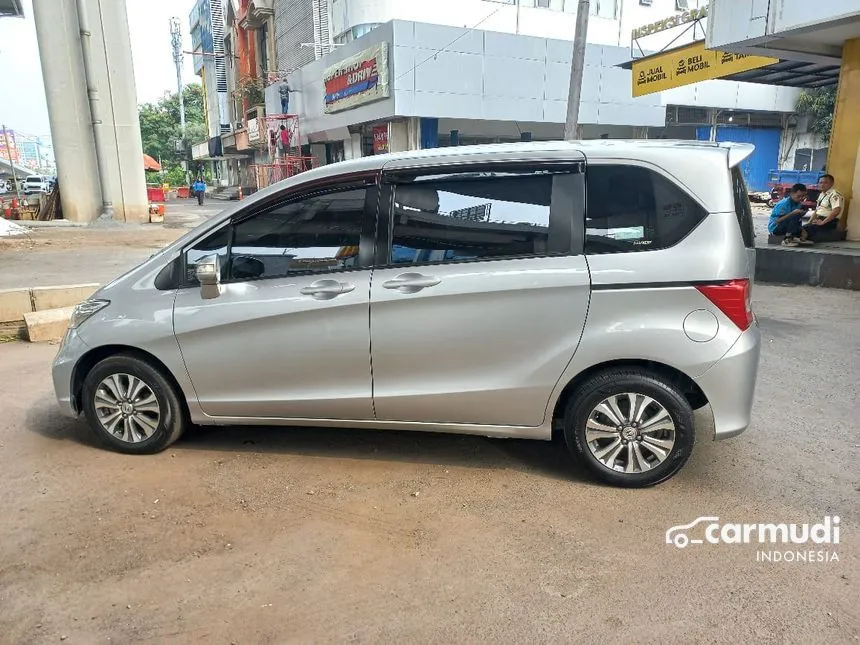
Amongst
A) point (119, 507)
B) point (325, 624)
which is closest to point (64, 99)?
point (119, 507)

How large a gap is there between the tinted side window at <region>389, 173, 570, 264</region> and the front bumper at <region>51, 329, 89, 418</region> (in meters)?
2.10

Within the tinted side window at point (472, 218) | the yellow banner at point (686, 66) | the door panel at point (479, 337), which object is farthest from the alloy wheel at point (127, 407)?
the yellow banner at point (686, 66)

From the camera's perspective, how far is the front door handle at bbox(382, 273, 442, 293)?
3381 mm

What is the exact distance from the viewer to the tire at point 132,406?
3.81 meters

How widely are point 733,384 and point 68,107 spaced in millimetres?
23585

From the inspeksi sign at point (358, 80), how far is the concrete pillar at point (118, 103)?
7.60 metres

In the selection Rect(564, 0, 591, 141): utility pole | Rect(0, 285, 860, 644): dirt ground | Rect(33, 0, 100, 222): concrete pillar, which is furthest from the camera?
Rect(33, 0, 100, 222): concrete pillar

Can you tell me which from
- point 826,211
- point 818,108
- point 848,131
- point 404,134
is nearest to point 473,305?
point 826,211

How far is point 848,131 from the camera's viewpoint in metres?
10.7

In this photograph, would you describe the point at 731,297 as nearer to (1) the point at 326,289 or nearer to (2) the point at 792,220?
(1) the point at 326,289

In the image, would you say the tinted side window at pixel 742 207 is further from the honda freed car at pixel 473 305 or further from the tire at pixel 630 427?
the tire at pixel 630 427

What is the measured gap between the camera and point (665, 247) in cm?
321

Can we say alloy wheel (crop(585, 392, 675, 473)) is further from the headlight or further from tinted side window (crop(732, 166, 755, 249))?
the headlight

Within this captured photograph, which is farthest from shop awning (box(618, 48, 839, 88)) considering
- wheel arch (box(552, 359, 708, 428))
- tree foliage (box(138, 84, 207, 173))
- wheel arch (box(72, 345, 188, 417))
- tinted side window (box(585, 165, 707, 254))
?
tree foliage (box(138, 84, 207, 173))
